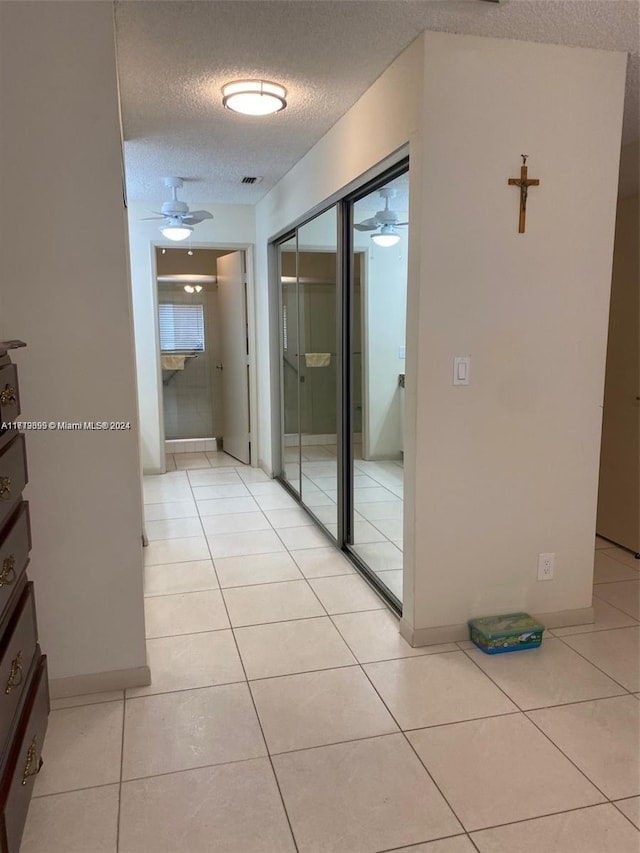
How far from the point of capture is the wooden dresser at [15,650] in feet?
4.72

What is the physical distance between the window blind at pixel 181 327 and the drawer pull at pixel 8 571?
5.40 m

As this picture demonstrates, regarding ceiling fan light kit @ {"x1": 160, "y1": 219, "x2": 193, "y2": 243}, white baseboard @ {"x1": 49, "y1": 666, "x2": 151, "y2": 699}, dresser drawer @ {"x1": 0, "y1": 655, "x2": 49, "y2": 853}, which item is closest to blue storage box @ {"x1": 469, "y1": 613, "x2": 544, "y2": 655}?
white baseboard @ {"x1": 49, "y1": 666, "x2": 151, "y2": 699}

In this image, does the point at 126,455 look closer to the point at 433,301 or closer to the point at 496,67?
the point at 433,301

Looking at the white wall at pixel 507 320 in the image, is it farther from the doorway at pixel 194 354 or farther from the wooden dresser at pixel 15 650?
the doorway at pixel 194 354

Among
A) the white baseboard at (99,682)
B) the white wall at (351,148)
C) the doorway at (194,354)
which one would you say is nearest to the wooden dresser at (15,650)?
the white baseboard at (99,682)

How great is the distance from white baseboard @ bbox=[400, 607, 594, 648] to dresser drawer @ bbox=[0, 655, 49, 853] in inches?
56.9

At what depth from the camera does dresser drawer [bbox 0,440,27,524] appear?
1.56 meters

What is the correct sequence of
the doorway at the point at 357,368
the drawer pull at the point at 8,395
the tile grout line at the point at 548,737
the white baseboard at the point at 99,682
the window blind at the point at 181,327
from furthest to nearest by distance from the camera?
the window blind at the point at 181,327
the doorway at the point at 357,368
the white baseboard at the point at 99,682
the tile grout line at the point at 548,737
the drawer pull at the point at 8,395

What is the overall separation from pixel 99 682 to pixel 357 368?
6.69ft

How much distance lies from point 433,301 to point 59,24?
1.56m

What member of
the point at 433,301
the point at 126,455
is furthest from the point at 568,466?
the point at 126,455

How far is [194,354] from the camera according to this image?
22.6 feet

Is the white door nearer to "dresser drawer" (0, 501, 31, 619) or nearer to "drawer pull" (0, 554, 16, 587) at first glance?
"dresser drawer" (0, 501, 31, 619)

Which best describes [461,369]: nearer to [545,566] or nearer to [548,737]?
[545,566]
